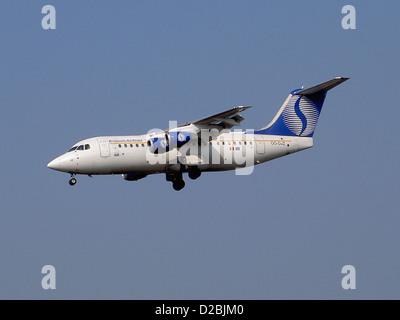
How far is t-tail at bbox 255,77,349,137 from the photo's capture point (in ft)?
123

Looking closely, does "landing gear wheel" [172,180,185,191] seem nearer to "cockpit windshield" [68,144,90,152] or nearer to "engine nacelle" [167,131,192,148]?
"engine nacelle" [167,131,192,148]

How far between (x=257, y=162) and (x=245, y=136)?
42.2 inches

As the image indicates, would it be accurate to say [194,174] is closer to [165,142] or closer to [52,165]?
[165,142]

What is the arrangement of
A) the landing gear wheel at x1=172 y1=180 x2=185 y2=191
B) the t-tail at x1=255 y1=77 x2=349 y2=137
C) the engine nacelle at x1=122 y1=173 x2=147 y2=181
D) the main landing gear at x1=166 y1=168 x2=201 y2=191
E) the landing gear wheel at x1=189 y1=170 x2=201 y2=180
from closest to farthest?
the landing gear wheel at x1=189 y1=170 x2=201 y2=180, the engine nacelle at x1=122 y1=173 x2=147 y2=181, the main landing gear at x1=166 y1=168 x2=201 y2=191, the landing gear wheel at x1=172 y1=180 x2=185 y2=191, the t-tail at x1=255 y1=77 x2=349 y2=137

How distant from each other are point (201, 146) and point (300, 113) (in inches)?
175

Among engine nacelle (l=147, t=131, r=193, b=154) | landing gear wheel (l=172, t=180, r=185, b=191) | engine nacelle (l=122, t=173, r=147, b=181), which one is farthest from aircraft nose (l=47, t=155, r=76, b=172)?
landing gear wheel (l=172, t=180, r=185, b=191)

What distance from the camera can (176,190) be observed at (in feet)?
122

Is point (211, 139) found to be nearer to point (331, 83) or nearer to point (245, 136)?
point (245, 136)

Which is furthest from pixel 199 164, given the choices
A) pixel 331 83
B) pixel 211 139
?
pixel 331 83

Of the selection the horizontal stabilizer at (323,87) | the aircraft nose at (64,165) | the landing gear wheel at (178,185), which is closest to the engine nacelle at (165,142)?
the landing gear wheel at (178,185)

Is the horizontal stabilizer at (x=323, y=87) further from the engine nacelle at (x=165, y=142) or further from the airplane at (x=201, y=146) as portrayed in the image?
the engine nacelle at (x=165, y=142)

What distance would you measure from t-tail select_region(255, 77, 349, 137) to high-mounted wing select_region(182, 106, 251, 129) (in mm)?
1769

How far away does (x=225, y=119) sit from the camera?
117ft

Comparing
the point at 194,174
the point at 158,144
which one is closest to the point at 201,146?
the point at 194,174
